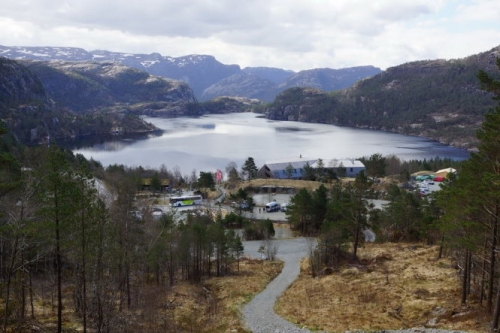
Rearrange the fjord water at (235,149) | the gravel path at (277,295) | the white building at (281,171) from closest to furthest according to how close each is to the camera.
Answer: the gravel path at (277,295) → the white building at (281,171) → the fjord water at (235,149)

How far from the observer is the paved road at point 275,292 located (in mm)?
20156

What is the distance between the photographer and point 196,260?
1248 inches

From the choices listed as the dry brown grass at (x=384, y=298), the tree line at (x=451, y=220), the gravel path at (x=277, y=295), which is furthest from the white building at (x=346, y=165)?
the dry brown grass at (x=384, y=298)

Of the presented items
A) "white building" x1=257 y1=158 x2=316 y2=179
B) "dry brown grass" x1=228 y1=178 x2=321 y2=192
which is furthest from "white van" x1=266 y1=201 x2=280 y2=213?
"white building" x1=257 y1=158 x2=316 y2=179

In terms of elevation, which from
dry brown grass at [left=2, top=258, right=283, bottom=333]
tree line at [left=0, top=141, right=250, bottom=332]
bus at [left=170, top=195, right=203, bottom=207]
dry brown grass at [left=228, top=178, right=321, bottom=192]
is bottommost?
bus at [left=170, top=195, right=203, bottom=207]

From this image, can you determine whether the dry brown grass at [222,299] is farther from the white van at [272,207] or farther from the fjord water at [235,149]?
the fjord water at [235,149]

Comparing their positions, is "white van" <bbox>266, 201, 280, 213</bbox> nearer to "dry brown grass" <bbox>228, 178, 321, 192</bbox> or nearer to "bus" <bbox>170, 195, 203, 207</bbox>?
"bus" <bbox>170, 195, 203, 207</bbox>

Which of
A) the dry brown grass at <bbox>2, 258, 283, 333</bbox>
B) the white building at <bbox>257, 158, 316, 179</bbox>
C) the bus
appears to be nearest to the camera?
the dry brown grass at <bbox>2, 258, 283, 333</bbox>

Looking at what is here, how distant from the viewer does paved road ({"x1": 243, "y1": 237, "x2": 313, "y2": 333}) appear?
20.2 metres

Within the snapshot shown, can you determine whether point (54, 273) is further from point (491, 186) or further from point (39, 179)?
point (491, 186)

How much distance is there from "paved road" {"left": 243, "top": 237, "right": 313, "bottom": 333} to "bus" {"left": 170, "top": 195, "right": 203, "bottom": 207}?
21231 mm

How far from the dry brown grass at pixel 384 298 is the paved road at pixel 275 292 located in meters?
0.65

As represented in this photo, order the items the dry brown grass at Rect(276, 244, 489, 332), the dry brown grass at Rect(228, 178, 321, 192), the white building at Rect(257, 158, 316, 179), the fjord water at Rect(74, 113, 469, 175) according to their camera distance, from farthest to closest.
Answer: the fjord water at Rect(74, 113, 469, 175) → the white building at Rect(257, 158, 316, 179) → the dry brown grass at Rect(228, 178, 321, 192) → the dry brown grass at Rect(276, 244, 489, 332)

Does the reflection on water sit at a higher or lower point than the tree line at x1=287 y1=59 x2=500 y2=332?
lower
